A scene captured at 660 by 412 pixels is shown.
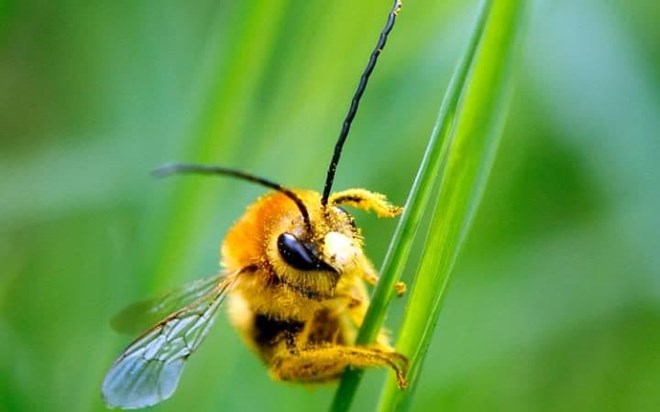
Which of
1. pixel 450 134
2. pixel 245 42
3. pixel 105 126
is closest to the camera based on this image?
pixel 450 134

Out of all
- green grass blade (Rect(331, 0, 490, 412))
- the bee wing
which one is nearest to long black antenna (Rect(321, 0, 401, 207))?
green grass blade (Rect(331, 0, 490, 412))

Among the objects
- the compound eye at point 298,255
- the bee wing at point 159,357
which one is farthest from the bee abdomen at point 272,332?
the compound eye at point 298,255

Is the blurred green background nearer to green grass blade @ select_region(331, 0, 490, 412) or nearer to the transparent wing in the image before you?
the transparent wing

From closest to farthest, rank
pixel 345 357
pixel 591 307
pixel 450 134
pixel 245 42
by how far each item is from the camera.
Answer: pixel 450 134
pixel 345 357
pixel 245 42
pixel 591 307

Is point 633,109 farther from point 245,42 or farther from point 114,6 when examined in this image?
point 114,6

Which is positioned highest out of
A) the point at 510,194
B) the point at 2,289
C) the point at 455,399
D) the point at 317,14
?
the point at 317,14

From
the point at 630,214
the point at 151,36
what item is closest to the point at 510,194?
the point at 630,214

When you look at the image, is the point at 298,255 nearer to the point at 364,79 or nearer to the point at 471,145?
the point at 364,79

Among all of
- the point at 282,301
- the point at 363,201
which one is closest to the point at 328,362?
the point at 282,301
